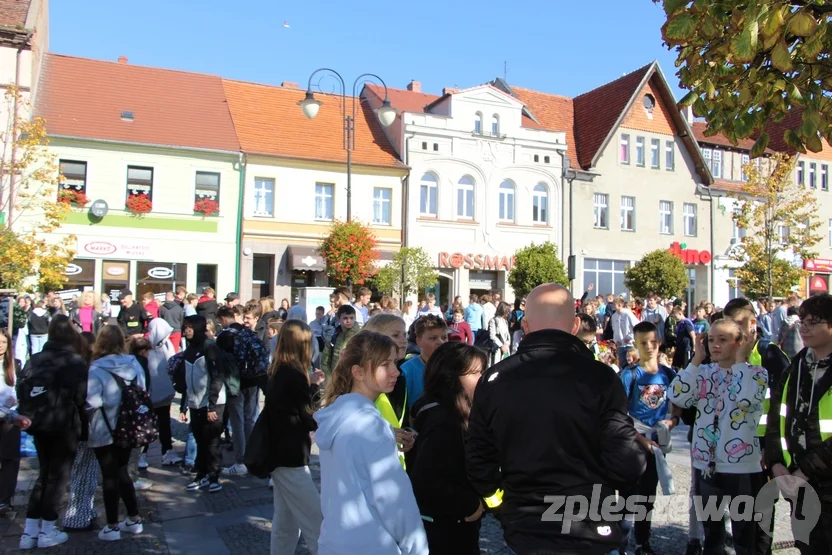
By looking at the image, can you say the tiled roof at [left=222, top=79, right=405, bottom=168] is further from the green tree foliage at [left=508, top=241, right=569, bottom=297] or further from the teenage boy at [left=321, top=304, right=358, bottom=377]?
the teenage boy at [left=321, top=304, right=358, bottom=377]

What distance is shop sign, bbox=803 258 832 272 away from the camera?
3778cm

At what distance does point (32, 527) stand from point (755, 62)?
6375 mm

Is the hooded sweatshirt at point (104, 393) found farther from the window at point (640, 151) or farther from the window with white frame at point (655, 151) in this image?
the window with white frame at point (655, 151)

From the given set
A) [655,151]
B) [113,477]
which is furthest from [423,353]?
[655,151]

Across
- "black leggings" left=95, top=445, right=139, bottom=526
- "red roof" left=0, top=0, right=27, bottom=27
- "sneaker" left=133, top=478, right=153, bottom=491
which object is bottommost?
Result: "sneaker" left=133, top=478, right=153, bottom=491

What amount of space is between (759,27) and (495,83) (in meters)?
32.1

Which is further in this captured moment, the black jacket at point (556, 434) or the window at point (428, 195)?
the window at point (428, 195)

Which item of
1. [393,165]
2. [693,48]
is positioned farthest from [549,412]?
[393,165]

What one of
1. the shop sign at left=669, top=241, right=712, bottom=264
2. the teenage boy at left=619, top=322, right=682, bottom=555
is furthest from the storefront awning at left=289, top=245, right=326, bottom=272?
the teenage boy at left=619, top=322, right=682, bottom=555

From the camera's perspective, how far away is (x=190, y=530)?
623cm

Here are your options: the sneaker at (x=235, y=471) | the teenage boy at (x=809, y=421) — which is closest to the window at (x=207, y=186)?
the sneaker at (x=235, y=471)

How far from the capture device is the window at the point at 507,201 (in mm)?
30403

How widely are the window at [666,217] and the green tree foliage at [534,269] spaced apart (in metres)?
8.61

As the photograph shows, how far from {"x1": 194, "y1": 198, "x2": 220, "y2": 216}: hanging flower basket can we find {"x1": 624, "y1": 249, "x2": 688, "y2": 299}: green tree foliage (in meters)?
17.1
